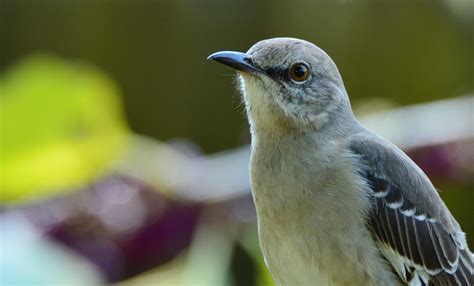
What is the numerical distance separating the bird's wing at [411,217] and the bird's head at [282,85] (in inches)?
8.2

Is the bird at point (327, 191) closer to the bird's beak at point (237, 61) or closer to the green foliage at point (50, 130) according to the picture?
the bird's beak at point (237, 61)

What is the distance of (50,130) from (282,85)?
1.07m

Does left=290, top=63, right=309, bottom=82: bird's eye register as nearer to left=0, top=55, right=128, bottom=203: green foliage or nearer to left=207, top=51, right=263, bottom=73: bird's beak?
left=207, top=51, right=263, bottom=73: bird's beak

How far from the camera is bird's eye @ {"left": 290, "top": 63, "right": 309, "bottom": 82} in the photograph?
3.37 metres

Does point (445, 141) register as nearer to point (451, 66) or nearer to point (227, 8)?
point (451, 66)

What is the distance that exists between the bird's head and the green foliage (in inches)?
29.5

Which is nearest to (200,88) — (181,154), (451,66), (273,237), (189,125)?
(189,125)

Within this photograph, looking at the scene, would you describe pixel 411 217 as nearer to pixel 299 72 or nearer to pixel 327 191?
pixel 327 191

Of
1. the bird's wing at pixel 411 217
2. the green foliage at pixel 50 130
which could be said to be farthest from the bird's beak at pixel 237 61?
the green foliage at pixel 50 130

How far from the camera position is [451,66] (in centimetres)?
927

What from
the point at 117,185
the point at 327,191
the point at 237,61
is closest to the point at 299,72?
the point at 237,61

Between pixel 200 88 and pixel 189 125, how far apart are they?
473 mm

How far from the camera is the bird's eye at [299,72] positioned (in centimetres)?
337

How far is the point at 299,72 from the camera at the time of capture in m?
3.40
